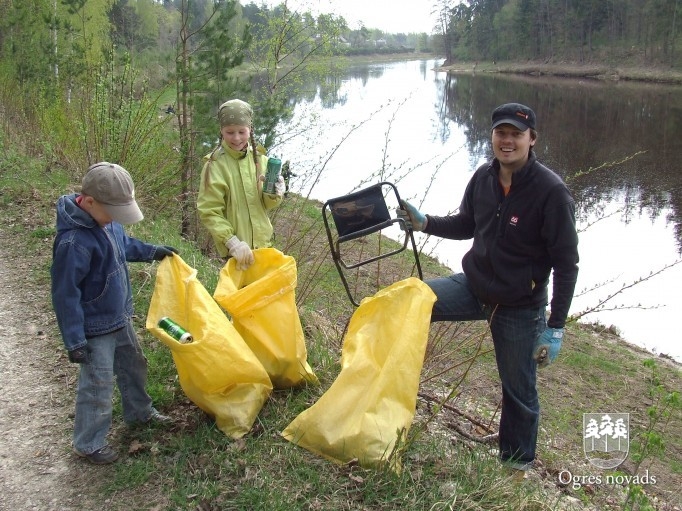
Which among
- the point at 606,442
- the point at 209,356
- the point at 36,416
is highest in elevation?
the point at 209,356

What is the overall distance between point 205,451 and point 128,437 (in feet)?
1.42

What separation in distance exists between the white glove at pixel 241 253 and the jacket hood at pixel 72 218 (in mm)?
728

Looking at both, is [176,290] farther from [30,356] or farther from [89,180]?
[30,356]

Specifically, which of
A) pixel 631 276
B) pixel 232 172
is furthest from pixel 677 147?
pixel 232 172

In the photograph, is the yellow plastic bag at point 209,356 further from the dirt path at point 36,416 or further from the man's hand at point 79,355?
the dirt path at point 36,416

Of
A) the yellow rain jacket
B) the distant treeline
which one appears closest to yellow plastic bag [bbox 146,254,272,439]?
the yellow rain jacket

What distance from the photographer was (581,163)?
1783 cm

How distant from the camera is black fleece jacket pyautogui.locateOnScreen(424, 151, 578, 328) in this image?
2.61 metres

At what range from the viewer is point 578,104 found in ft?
98.5

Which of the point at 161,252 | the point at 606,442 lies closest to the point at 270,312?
the point at 161,252

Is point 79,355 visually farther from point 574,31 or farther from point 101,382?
point 574,31

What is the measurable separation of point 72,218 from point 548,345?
209 centimetres

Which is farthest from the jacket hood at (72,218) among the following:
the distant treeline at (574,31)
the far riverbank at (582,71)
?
the distant treeline at (574,31)

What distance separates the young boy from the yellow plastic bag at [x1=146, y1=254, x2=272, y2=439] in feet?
0.52
